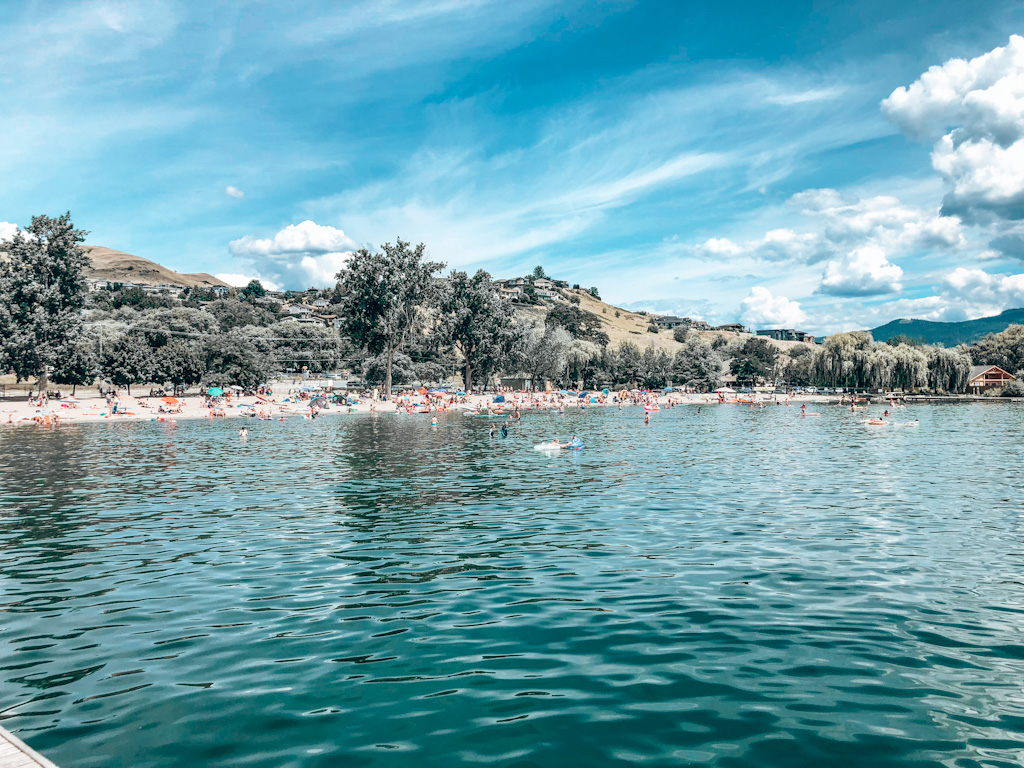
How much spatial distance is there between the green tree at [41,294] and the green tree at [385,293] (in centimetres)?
3479

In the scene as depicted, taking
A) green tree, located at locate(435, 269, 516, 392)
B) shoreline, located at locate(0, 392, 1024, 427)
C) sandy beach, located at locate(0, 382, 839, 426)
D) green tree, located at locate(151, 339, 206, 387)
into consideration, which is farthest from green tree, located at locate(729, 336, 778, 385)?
green tree, located at locate(151, 339, 206, 387)

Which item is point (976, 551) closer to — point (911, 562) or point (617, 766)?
point (911, 562)

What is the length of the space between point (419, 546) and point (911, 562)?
13.1 m

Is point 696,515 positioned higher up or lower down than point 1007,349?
lower down

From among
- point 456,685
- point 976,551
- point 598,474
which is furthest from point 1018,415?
point 456,685

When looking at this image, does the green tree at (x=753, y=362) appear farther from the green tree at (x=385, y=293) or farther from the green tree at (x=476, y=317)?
the green tree at (x=385, y=293)

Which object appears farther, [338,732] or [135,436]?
[135,436]

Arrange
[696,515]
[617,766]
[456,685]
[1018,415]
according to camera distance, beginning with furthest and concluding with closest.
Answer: [1018,415] < [696,515] < [456,685] < [617,766]

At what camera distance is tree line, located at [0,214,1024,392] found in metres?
83.0

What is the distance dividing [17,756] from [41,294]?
93.2 meters

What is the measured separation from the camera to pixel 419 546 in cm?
1816

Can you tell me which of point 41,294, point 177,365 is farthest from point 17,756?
point 177,365

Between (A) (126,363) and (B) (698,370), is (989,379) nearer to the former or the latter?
(B) (698,370)

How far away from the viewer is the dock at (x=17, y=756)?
6.26 meters
